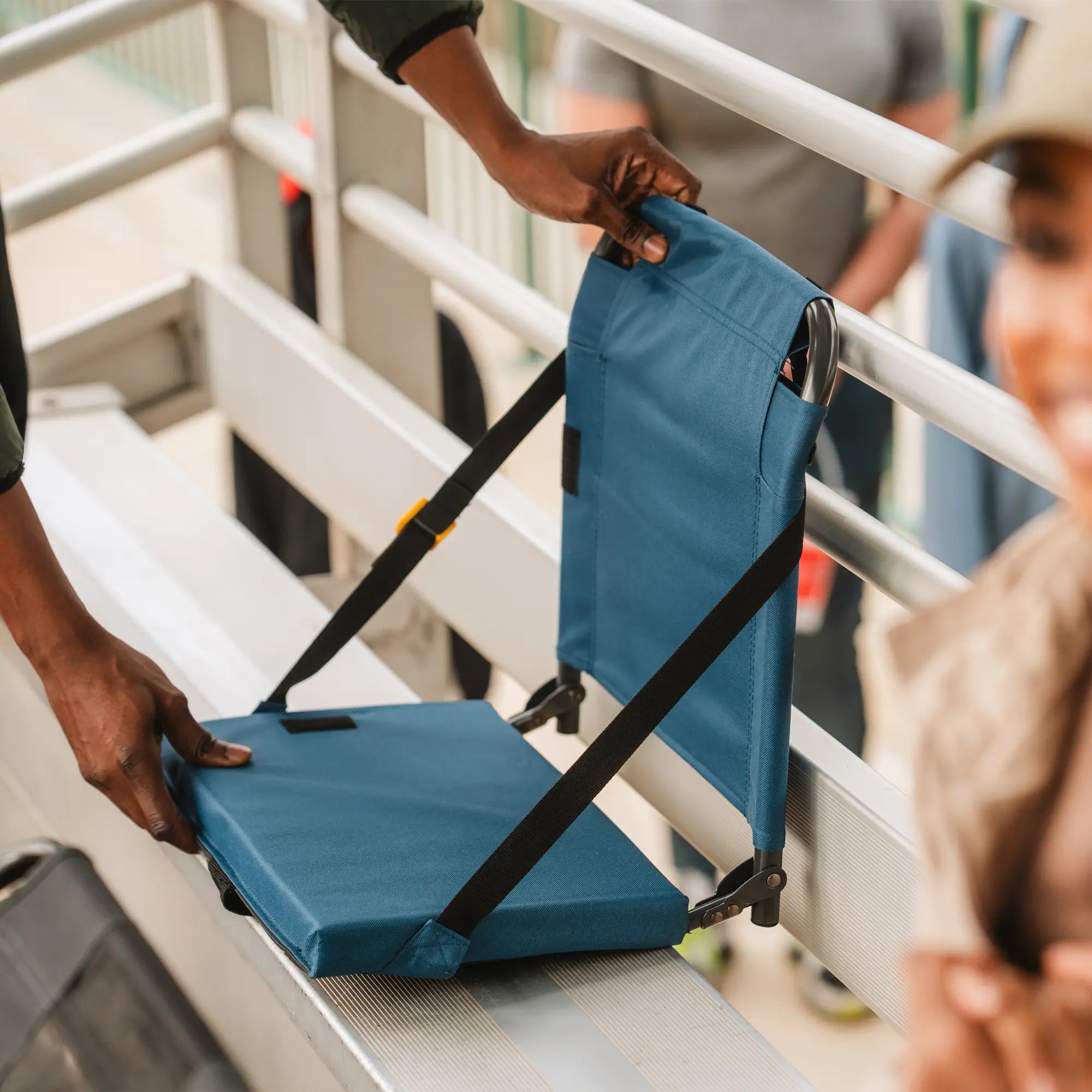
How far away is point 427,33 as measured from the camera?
53.9 inches

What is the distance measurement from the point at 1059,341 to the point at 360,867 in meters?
0.77

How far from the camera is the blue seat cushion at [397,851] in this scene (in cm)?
99

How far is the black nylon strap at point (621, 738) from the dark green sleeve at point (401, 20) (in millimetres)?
652

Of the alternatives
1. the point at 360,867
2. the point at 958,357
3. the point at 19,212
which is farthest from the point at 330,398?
the point at 360,867

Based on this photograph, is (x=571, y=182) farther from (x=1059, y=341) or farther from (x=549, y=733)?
(x=549, y=733)

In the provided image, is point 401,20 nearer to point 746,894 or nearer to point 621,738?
point 621,738

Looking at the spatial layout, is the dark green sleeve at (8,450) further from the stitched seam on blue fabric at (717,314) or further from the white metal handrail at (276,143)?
the white metal handrail at (276,143)

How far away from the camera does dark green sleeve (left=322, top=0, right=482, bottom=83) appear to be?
136 centimetres

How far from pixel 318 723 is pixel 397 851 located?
0.24m

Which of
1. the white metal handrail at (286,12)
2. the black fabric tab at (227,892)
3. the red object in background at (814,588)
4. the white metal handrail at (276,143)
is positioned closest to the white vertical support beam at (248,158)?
the white metal handrail at (276,143)

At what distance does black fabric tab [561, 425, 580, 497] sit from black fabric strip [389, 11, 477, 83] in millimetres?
400

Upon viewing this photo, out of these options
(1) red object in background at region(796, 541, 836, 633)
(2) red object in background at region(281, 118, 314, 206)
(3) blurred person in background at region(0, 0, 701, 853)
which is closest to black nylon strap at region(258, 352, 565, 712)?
(3) blurred person in background at region(0, 0, 701, 853)

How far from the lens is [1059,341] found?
1.23 feet

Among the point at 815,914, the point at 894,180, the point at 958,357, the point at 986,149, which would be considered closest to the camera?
the point at 986,149
